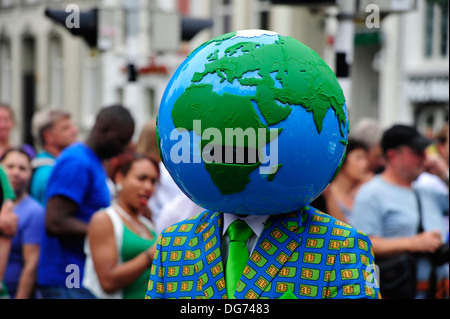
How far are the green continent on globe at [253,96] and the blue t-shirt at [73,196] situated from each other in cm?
297

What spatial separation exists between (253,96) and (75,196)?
311cm

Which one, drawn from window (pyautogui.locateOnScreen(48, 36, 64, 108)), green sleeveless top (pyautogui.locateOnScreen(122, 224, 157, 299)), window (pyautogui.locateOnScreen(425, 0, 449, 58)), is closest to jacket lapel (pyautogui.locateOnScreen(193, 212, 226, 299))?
green sleeveless top (pyautogui.locateOnScreen(122, 224, 157, 299))

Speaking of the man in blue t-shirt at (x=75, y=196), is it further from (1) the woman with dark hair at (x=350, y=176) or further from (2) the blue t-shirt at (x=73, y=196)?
(1) the woman with dark hair at (x=350, y=176)

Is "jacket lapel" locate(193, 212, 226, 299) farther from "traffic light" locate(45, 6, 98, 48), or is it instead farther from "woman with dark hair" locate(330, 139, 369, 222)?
"traffic light" locate(45, 6, 98, 48)

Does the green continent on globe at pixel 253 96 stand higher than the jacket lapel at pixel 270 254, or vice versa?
the green continent on globe at pixel 253 96

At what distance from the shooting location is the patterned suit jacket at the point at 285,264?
2.50 metres

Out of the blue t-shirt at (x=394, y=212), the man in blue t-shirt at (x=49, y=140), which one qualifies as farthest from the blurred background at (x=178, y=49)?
the blue t-shirt at (x=394, y=212)

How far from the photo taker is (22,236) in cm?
595

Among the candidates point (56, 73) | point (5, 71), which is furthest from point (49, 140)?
point (5, 71)

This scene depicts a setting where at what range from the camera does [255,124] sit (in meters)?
2.35

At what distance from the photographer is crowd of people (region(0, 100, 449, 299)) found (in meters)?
4.85

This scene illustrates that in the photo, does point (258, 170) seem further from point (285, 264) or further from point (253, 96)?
point (285, 264)

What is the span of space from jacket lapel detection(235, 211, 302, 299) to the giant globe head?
0.26 ft
